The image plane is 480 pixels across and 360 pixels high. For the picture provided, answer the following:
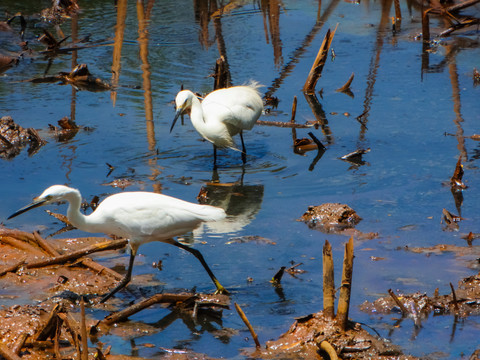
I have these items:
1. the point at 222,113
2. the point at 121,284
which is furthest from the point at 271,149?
the point at 121,284

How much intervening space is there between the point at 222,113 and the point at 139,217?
122 inches

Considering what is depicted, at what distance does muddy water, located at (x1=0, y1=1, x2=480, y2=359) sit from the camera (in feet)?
17.9

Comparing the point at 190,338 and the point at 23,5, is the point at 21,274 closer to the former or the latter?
the point at 190,338

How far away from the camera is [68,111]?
9.82 meters

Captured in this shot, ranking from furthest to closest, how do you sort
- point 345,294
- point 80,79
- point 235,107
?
point 80,79, point 235,107, point 345,294

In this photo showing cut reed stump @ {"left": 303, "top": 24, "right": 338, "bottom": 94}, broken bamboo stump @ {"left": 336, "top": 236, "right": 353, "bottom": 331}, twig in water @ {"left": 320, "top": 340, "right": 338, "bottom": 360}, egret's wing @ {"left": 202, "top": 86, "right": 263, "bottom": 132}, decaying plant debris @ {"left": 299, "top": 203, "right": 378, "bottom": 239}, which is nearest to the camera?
twig in water @ {"left": 320, "top": 340, "right": 338, "bottom": 360}

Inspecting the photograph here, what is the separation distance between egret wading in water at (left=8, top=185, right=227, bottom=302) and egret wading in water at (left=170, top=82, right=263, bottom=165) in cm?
248

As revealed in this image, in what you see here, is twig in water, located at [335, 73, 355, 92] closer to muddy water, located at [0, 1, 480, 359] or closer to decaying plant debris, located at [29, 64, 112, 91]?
muddy water, located at [0, 1, 480, 359]

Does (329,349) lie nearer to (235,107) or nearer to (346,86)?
(235,107)

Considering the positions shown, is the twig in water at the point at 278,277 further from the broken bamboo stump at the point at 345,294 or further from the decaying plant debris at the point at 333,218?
the decaying plant debris at the point at 333,218

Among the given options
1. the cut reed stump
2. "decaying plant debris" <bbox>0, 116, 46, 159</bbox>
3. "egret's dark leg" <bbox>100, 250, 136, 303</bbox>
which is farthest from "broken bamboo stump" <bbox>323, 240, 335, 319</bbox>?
the cut reed stump

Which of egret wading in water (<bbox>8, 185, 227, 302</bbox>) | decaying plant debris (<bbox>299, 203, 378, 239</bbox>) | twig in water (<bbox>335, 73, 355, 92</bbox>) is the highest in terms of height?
egret wading in water (<bbox>8, 185, 227, 302</bbox>)

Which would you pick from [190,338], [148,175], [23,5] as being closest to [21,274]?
[190,338]

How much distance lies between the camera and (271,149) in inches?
346
